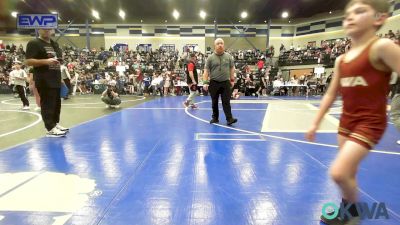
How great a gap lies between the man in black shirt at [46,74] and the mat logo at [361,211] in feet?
14.5

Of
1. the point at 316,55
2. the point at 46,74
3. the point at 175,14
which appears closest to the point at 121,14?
the point at 175,14

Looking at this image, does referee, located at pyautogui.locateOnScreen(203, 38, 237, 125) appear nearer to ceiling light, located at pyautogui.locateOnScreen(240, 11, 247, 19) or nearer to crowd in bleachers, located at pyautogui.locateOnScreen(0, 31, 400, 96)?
crowd in bleachers, located at pyautogui.locateOnScreen(0, 31, 400, 96)

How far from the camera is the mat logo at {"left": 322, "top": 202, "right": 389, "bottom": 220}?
1938 mm

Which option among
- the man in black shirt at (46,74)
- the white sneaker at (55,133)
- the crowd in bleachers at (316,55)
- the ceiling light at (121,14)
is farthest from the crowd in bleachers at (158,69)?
the white sneaker at (55,133)

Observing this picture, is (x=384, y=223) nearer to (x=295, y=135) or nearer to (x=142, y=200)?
(x=142, y=200)

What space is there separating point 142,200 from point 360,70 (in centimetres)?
192

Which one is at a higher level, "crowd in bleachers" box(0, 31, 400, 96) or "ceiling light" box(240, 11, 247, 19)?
"ceiling light" box(240, 11, 247, 19)

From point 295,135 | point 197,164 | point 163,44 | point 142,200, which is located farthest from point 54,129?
point 163,44

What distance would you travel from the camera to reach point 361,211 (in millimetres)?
1926

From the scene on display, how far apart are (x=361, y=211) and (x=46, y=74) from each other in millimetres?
4912

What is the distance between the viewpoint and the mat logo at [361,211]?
1.94 metres

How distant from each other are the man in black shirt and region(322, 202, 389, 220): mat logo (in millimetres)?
4421

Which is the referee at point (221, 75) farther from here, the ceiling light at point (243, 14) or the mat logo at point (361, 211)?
the ceiling light at point (243, 14)


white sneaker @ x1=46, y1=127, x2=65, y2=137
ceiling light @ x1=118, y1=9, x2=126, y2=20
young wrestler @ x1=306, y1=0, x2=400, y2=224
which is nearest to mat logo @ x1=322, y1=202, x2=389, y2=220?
young wrestler @ x1=306, y1=0, x2=400, y2=224
